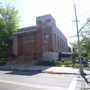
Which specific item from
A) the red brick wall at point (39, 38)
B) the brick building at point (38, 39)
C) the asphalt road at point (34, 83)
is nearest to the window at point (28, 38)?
the brick building at point (38, 39)

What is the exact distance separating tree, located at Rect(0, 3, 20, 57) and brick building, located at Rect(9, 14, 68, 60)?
6.45ft

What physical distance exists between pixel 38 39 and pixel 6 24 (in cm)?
833

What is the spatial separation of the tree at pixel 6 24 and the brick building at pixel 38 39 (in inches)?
77.4

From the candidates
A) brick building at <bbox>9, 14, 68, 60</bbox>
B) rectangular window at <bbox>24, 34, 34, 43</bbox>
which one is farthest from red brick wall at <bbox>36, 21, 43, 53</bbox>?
→ rectangular window at <bbox>24, 34, 34, 43</bbox>

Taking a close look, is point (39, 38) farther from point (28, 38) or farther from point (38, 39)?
point (28, 38)

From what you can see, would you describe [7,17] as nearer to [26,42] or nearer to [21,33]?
[21,33]

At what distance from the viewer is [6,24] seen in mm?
31234

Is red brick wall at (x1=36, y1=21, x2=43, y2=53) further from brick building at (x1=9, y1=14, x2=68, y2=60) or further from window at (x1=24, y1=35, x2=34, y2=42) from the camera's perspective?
window at (x1=24, y1=35, x2=34, y2=42)

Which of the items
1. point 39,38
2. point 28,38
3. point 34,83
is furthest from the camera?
point 28,38

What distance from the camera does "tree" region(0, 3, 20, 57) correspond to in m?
30.5

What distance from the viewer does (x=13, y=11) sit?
3269 centimetres

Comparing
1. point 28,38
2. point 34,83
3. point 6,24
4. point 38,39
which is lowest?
point 34,83

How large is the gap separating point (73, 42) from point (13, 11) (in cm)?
1716

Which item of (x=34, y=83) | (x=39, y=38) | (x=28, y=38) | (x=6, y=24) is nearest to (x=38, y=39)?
(x=39, y=38)
